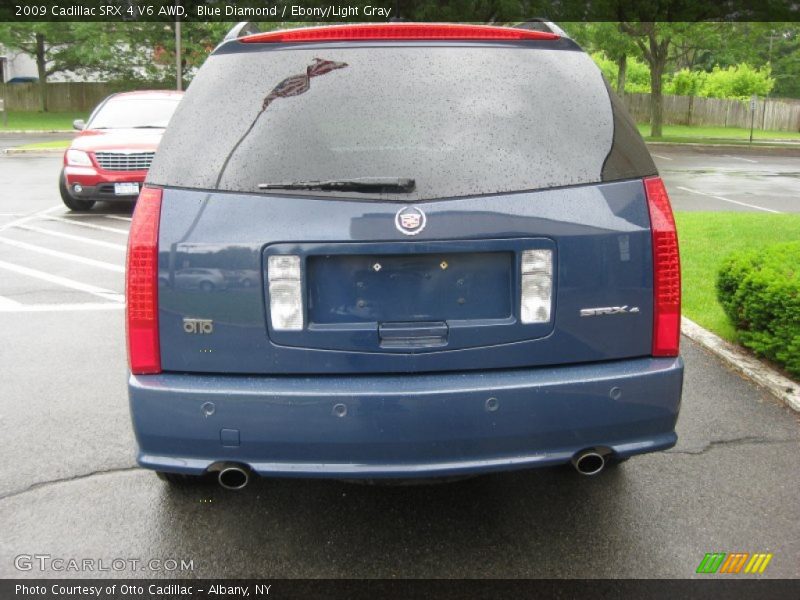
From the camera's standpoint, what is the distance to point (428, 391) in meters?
2.68

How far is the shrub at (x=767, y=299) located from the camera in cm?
491

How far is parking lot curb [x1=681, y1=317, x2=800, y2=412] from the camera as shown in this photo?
4.77 meters

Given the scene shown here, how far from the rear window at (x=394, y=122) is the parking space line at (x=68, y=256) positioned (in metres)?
6.09

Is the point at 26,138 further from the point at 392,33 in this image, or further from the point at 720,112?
the point at 720,112

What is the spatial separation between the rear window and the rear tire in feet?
34.7

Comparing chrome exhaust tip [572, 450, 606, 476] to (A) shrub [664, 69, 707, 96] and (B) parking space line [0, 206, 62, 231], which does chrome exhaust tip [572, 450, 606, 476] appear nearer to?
(B) parking space line [0, 206, 62, 231]

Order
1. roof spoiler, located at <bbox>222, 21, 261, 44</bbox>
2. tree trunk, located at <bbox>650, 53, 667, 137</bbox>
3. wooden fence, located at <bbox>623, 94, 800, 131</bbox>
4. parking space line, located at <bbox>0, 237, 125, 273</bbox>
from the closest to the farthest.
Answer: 1. roof spoiler, located at <bbox>222, 21, 261, 44</bbox>
2. parking space line, located at <bbox>0, 237, 125, 273</bbox>
3. tree trunk, located at <bbox>650, 53, 667, 137</bbox>
4. wooden fence, located at <bbox>623, 94, 800, 131</bbox>

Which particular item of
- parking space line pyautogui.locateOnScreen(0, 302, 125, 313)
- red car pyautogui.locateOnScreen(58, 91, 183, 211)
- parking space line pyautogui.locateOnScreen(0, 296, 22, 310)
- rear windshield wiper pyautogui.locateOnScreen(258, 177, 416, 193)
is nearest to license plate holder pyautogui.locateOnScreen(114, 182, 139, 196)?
red car pyautogui.locateOnScreen(58, 91, 183, 211)

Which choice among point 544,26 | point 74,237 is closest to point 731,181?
point 74,237

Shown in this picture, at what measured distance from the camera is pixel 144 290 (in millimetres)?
2766

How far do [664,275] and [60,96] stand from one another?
55.6 meters

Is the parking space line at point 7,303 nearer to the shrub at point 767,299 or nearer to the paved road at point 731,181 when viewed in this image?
A: the shrub at point 767,299

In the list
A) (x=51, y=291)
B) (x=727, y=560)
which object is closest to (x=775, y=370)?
(x=727, y=560)

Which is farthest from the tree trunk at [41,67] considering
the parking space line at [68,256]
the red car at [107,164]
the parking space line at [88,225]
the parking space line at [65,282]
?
the parking space line at [65,282]
